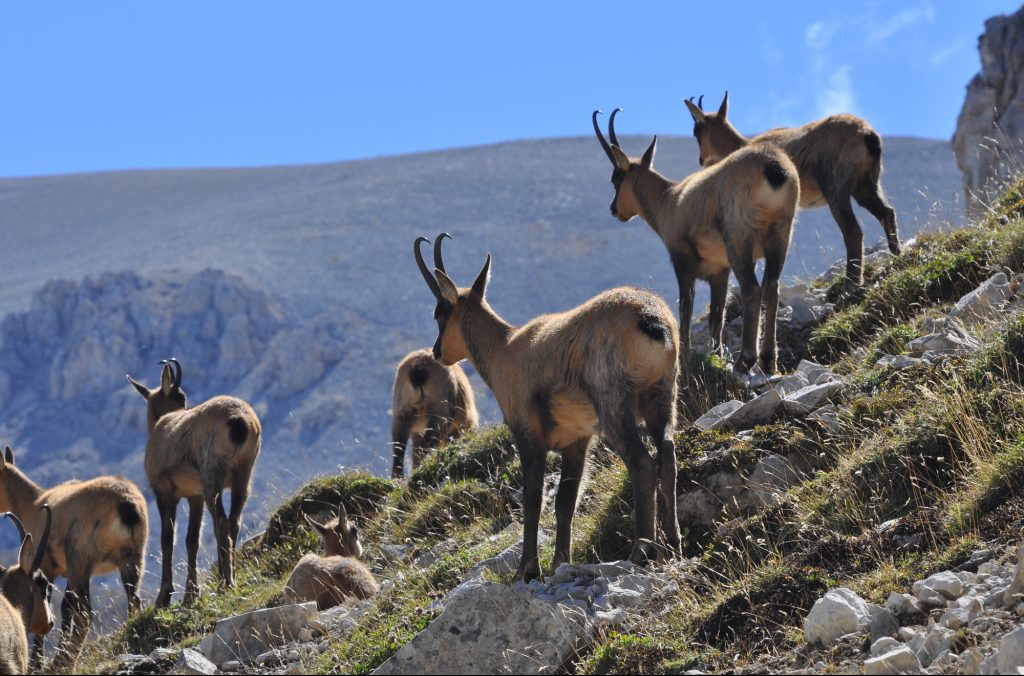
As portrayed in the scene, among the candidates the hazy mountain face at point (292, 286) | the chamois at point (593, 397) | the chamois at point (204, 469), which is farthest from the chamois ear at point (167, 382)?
the hazy mountain face at point (292, 286)

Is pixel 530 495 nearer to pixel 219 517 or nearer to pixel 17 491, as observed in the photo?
pixel 219 517

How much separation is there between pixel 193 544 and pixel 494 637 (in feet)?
20.8

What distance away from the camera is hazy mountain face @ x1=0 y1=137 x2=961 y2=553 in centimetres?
6378

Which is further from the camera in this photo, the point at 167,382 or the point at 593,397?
the point at 167,382

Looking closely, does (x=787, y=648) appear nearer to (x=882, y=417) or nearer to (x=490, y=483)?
(x=882, y=417)

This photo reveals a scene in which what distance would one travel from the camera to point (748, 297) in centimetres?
1138

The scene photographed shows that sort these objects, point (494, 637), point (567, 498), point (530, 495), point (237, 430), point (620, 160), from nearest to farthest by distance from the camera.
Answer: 1. point (494, 637)
2. point (530, 495)
3. point (567, 498)
4. point (237, 430)
5. point (620, 160)

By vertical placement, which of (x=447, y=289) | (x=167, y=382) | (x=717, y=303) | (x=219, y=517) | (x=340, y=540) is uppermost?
(x=447, y=289)

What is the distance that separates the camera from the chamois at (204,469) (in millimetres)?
12398

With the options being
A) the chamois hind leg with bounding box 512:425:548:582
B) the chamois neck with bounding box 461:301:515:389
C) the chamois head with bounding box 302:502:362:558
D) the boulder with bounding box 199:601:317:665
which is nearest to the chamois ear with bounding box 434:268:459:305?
the chamois neck with bounding box 461:301:515:389

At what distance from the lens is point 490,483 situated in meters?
12.2

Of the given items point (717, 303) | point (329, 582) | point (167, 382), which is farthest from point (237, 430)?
point (717, 303)

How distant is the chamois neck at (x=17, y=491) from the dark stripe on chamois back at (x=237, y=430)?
3.39m

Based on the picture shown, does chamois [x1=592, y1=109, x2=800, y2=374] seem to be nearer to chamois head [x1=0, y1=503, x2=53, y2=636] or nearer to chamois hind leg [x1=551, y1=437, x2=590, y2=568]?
chamois hind leg [x1=551, y1=437, x2=590, y2=568]
